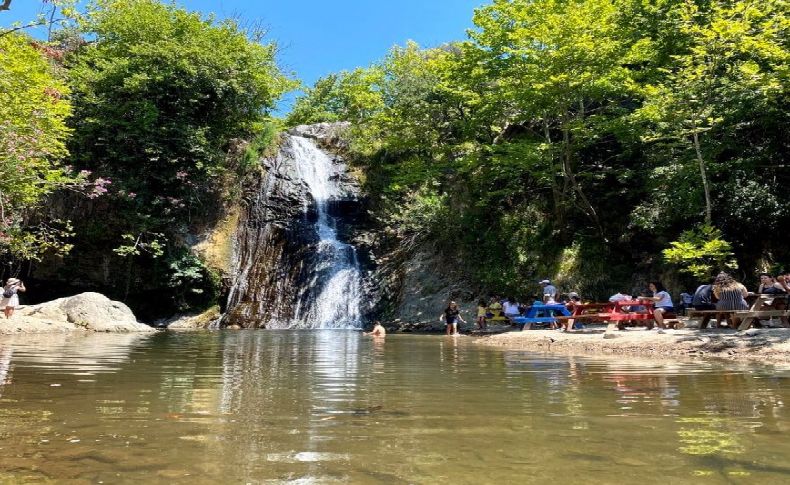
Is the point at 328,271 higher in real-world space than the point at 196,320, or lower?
higher

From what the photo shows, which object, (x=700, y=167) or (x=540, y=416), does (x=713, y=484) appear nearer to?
(x=540, y=416)

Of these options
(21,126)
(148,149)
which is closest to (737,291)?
(21,126)

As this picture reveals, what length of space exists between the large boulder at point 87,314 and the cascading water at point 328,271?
23.5ft

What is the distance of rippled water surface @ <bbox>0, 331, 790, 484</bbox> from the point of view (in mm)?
2768

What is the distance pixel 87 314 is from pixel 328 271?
9.77 meters

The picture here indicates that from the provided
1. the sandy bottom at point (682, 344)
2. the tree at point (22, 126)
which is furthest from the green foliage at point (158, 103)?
the sandy bottom at point (682, 344)

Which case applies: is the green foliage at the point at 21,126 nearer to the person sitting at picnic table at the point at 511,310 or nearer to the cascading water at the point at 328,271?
the cascading water at the point at 328,271

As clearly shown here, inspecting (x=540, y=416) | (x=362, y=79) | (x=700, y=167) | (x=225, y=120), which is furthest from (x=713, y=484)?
(x=362, y=79)

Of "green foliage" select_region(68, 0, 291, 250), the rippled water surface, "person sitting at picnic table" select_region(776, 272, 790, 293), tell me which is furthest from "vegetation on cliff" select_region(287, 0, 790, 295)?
the rippled water surface

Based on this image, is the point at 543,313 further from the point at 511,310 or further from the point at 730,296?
the point at 730,296

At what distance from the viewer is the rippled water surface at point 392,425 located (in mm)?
2768

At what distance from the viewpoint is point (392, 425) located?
3832 mm

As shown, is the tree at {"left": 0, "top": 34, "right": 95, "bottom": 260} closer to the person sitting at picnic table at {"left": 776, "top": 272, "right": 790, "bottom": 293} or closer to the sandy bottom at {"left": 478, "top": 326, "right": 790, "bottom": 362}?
the sandy bottom at {"left": 478, "top": 326, "right": 790, "bottom": 362}

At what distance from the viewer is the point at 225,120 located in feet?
89.8
